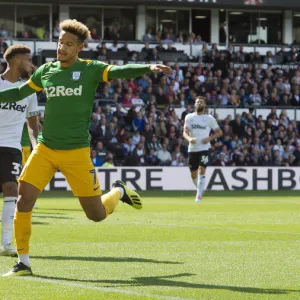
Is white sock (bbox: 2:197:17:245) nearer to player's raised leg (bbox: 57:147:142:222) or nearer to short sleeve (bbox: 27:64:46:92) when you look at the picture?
player's raised leg (bbox: 57:147:142:222)

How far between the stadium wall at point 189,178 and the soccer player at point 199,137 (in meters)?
6.90

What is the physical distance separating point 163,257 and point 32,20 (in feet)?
117

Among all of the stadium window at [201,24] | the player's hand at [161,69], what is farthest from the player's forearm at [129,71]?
the stadium window at [201,24]

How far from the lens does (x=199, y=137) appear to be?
2309cm

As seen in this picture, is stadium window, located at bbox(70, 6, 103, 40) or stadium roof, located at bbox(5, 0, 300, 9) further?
stadium window, located at bbox(70, 6, 103, 40)

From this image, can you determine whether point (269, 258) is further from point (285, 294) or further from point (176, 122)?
point (176, 122)

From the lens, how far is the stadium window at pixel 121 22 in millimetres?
45931

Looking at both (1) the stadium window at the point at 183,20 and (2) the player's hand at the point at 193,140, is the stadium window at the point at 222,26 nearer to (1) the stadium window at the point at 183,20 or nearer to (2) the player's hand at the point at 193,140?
(1) the stadium window at the point at 183,20

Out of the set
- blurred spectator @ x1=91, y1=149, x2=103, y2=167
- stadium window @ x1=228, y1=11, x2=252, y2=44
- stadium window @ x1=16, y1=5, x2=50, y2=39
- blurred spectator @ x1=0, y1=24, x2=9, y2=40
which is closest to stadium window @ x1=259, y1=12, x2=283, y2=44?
stadium window @ x1=228, y1=11, x2=252, y2=44

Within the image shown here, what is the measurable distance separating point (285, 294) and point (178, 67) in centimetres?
3225

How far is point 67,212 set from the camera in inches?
749

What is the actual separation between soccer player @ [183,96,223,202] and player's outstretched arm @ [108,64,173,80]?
45.5ft

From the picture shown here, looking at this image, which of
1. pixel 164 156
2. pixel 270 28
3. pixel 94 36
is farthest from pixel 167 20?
pixel 164 156

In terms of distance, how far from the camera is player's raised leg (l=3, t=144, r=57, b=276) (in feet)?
29.3
